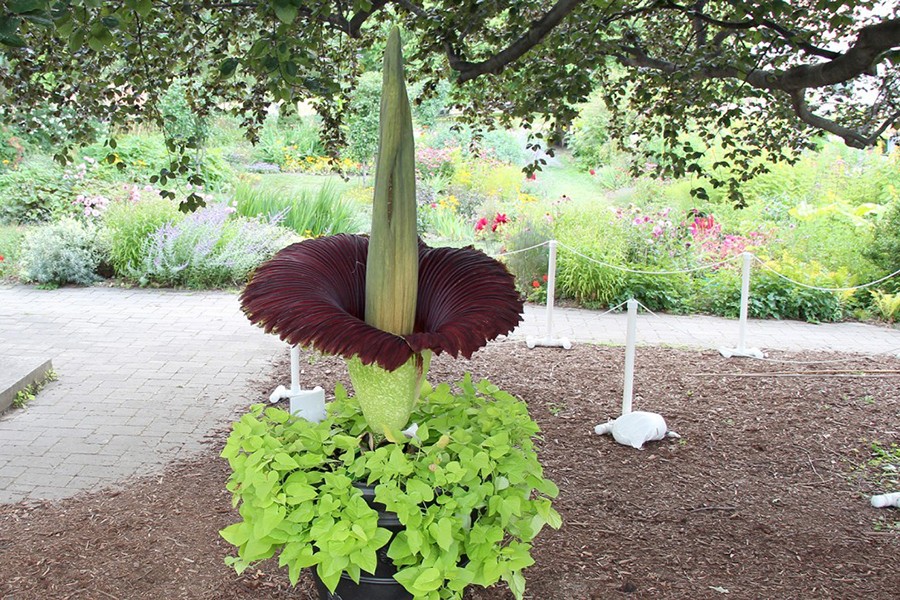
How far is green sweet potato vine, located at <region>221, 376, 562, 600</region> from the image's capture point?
174 cm

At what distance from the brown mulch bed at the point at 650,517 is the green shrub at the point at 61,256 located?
3.81m

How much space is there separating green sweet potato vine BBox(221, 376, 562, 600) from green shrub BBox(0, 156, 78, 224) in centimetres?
738

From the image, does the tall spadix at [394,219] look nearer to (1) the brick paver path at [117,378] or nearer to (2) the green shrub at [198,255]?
(1) the brick paver path at [117,378]

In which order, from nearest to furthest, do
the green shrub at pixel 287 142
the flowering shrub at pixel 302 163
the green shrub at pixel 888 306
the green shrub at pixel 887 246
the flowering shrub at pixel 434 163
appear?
the green shrub at pixel 888 306 < the green shrub at pixel 887 246 < the flowering shrub at pixel 434 163 < the flowering shrub at pixel 302 163 < the green shrub at pixel 287 142

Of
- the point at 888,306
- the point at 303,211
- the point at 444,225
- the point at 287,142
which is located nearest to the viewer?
the point at 888,306

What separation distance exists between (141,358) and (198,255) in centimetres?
238

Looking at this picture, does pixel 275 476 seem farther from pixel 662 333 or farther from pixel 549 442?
pixel 662 333

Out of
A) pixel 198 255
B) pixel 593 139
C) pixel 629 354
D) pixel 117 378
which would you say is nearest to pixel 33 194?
pixel 198 255

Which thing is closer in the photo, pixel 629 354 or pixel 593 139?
pixel 629 354

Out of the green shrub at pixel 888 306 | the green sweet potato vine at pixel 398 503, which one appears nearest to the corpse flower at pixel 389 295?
the green sweet potato vine at pixel 398 503

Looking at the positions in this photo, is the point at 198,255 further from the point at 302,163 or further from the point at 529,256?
the point at 302,163

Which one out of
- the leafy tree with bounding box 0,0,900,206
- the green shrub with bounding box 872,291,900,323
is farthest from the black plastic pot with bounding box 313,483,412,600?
the green shrub with bounding box 872,291,900,323

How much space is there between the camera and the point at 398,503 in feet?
5.71

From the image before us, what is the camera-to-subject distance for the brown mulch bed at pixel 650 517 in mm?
2529
